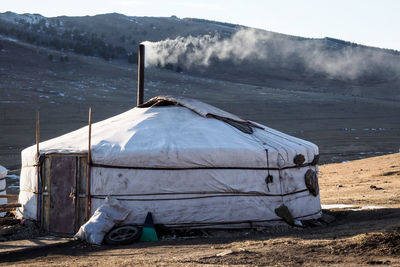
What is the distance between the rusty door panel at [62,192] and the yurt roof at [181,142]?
0.62ft

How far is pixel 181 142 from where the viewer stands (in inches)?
328

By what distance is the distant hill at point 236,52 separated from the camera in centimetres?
5966

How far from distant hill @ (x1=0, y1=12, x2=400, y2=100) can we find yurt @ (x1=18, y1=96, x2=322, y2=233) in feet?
139

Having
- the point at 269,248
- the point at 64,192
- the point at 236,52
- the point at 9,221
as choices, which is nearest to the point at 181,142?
the point at 64,192

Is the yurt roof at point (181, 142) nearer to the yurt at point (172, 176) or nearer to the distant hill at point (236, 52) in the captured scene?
the yurt at point (172, 176)

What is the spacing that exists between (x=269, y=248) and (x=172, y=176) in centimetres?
214

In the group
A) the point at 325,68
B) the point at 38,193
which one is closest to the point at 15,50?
the point at 325,68

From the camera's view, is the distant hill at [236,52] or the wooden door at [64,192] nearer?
the wooden door at [64,192]

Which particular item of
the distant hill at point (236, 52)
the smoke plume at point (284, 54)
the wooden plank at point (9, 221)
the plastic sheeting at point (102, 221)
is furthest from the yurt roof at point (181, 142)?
the smoke plume at point (284, 54)

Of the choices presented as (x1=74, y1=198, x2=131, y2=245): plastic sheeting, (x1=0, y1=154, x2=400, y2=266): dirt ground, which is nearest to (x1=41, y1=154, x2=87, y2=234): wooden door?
(x1=74, y1=198, x2=131, y2=245): plastic sheeting

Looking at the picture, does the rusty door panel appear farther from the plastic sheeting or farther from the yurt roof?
the plastic sheeting

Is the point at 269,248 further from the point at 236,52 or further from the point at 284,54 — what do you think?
the point at 284,54

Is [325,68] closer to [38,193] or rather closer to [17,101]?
[17,101]

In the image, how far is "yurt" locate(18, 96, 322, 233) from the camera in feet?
26.8
